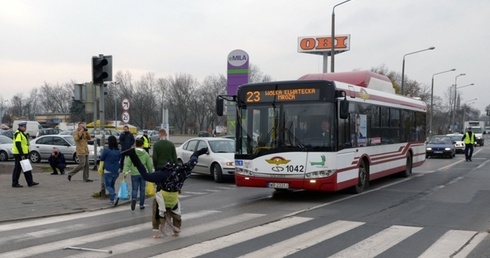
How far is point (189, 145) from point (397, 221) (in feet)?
34.4

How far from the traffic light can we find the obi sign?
35791mm

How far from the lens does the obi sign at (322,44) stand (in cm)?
4719

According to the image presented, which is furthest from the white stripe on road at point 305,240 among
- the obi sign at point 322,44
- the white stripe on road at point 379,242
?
the obi sign at point 322,44

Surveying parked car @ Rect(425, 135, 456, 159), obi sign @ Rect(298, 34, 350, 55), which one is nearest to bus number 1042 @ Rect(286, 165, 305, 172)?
parked car @ Rect(425, 135, 456, 159)

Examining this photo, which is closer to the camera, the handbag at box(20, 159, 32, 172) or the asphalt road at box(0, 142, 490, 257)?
the asphalt road at box(0, 142, 490, 257)

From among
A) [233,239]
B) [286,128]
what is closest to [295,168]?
[286,128]

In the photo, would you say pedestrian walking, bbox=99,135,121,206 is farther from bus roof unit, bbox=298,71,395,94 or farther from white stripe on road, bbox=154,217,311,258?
bus roof unit, bbox=298,71,395,94

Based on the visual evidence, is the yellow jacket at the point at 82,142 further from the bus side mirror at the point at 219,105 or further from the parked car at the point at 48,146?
the parked car at the point at 48,146

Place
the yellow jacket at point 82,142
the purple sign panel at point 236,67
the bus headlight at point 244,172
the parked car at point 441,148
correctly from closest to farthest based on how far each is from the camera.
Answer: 1. the bus headlight at point 244,172
2. the yellow jacket at point 82,142
3. the purple sign panel at point 236,67
4. the parked car at point 441,148

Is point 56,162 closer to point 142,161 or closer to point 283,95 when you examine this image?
point 142,161

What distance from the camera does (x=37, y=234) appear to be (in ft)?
27.7

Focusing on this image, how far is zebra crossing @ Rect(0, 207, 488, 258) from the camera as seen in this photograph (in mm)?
7066

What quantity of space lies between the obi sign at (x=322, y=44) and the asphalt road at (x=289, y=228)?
34.7m

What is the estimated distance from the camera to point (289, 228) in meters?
8.83
